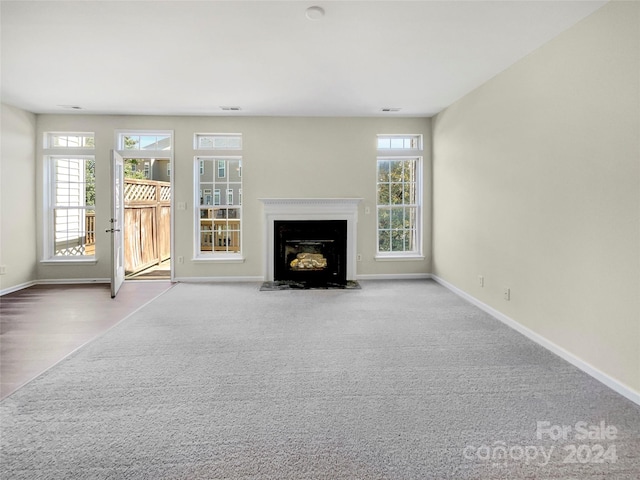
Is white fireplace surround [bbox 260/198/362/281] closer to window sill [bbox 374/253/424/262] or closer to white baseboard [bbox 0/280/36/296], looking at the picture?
window sill [bbox 374/253/424/262]

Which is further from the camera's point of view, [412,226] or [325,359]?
[412,226]

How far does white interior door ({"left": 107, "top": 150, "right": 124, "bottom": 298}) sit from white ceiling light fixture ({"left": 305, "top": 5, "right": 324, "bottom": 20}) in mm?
3605

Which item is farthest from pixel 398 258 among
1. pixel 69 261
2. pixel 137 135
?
pixel 69 261

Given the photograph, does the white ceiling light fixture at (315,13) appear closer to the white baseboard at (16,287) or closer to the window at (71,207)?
the window at (71,207)

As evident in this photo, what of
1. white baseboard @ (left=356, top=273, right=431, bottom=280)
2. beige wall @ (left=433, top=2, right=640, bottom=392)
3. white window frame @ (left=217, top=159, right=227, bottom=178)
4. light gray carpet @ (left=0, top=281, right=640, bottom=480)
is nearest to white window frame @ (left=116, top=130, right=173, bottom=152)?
white window frame @ (left=217, top=159, right=227, bottom=178)

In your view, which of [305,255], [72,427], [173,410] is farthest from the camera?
[305,255]

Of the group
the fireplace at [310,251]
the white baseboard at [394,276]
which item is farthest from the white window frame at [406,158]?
the fireplace at [310,251]

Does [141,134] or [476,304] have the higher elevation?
[141,134]

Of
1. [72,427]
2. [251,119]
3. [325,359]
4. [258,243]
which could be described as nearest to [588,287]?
[325,359]

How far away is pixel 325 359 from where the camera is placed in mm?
2670

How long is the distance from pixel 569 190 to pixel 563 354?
125 centimetres

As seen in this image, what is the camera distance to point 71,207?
17.9ft

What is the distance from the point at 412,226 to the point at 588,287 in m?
3.36

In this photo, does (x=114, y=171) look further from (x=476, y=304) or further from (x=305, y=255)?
(x=476, y=304)
